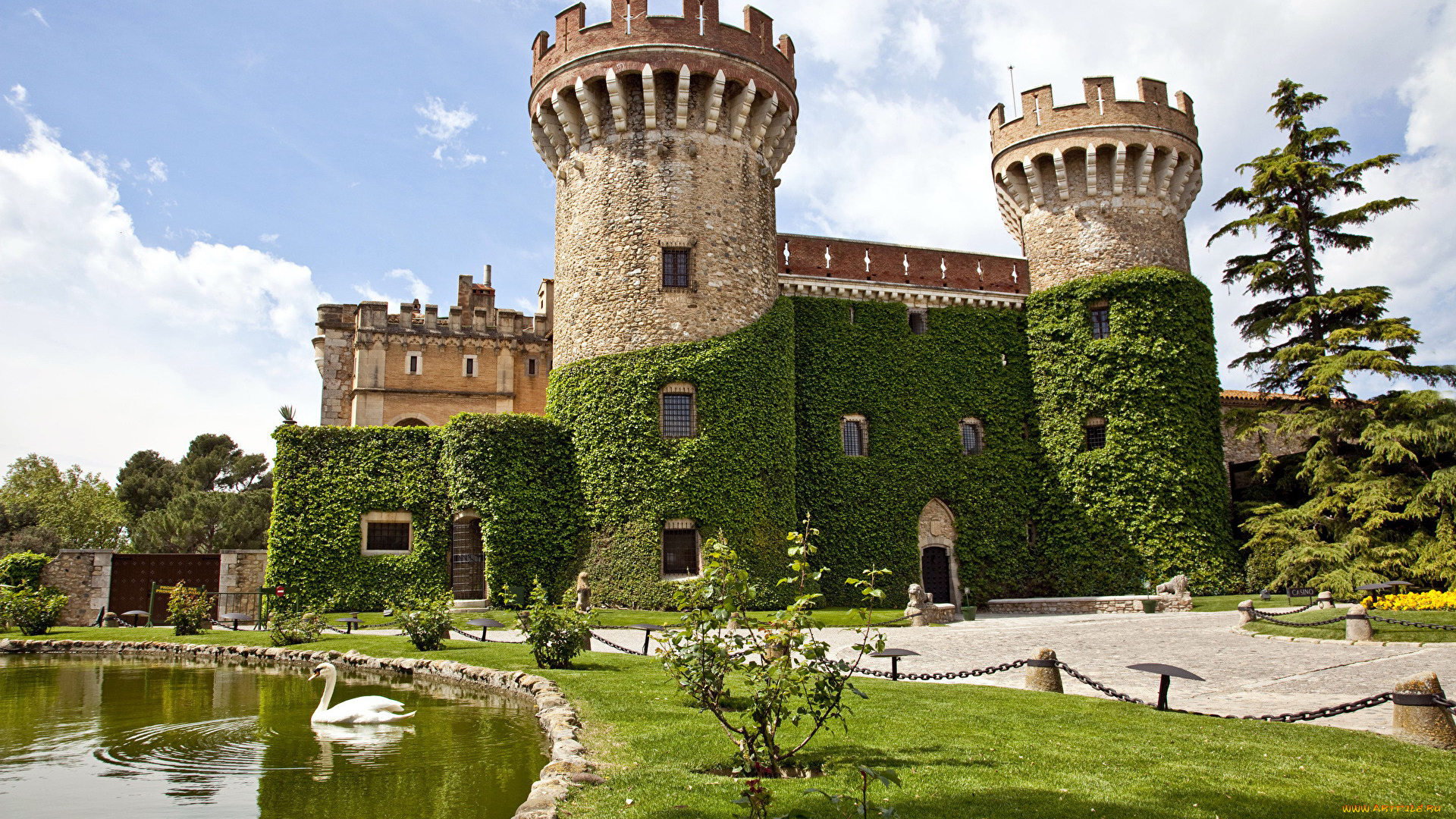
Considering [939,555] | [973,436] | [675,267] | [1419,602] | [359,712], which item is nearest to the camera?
[359,712]

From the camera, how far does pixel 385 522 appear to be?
77.8ft

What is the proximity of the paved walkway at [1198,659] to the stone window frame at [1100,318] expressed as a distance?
10.4 metres

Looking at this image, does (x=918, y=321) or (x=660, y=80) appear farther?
(x=918, y=321)

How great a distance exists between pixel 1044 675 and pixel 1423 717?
3.73m

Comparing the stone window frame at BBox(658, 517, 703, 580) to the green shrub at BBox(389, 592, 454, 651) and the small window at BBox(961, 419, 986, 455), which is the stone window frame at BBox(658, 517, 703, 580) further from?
the small window at BBox(961, 419, 986, 455)

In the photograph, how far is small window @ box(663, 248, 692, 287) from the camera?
2364 cm

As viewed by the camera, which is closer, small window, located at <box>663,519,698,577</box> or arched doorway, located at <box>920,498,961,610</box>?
small window, located at <box>663,519,698,577</box>

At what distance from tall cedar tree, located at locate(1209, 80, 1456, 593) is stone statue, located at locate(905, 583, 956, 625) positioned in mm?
9914

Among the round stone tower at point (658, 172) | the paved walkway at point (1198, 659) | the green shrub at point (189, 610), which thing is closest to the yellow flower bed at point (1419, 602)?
the paved walkway at point (1198, 659)

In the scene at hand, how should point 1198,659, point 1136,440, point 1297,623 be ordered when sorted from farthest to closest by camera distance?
1. point 1136,440
2. point 1297,623
3. point 1198,659

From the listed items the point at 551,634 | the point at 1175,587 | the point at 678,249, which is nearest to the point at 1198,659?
the point at 551,634

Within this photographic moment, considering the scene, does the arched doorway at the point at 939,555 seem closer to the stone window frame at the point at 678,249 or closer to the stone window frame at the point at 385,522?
the stone window frame at the point at 678,249

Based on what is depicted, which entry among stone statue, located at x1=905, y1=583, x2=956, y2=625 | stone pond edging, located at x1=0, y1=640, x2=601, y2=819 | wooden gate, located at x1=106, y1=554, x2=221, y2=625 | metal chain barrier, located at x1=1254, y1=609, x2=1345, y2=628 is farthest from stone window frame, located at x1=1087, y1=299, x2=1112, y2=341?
wooden gate, located at x1=106, y1=554, x2=221, y2=625

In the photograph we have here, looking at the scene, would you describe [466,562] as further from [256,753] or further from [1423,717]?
[1423,717]
